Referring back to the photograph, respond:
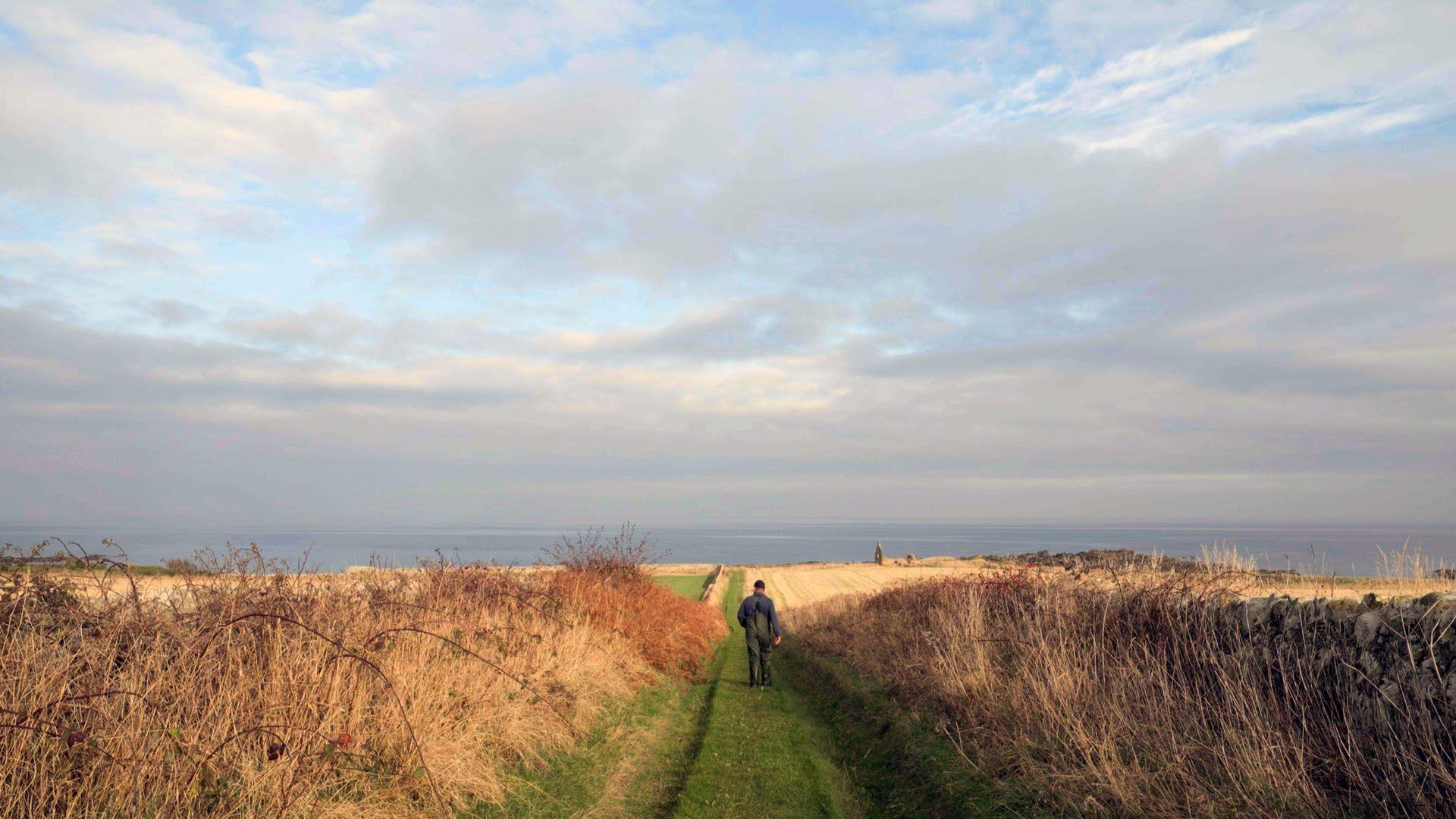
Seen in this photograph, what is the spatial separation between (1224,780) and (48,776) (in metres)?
9.14

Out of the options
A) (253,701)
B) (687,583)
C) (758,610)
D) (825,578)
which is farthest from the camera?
(825,578)

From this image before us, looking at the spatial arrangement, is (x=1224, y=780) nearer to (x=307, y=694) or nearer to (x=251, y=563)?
(x=307, y=694)

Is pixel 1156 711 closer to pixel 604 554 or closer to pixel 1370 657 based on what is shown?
pixel 1370 657

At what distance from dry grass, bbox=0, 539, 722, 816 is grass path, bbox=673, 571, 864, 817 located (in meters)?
2.12

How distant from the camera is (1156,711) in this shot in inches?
333

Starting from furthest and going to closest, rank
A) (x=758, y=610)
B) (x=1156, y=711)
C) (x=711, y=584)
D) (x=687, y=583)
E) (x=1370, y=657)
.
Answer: (x=687, y=583) < (x=711, y=584) < (x=758, y=610) < (x=1156, y=711) < (x=1370, y=657)

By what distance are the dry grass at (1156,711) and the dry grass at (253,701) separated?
225 inches

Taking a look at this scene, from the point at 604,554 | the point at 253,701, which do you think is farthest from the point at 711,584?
the point at 253,701

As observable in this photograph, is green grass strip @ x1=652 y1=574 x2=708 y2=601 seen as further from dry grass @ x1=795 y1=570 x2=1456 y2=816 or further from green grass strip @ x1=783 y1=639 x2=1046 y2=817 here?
dry grass @ x1=795 y1=570 x2=1456 y2=816

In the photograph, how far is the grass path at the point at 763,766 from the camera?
8.80 metres

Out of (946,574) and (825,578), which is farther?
(825,578)

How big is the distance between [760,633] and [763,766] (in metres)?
7.10

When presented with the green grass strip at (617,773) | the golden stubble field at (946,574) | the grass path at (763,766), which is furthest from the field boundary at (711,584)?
the green grass strip at (617,773)

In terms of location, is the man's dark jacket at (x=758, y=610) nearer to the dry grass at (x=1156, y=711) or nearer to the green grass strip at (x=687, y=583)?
the dry grass at (x=1156, y=711)
